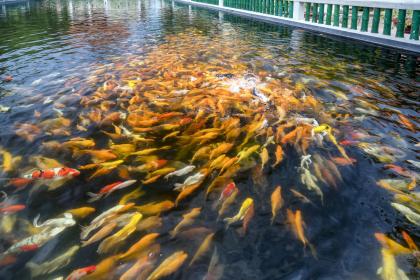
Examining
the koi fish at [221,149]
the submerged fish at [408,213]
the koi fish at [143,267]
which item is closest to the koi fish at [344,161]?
the submerged fish at [408,213]

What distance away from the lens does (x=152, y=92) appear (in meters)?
7.06

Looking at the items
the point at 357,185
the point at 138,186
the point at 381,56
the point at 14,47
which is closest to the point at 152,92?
the point at 138,186

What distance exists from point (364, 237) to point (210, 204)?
164 centimetres

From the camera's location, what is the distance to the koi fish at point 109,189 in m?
3.78

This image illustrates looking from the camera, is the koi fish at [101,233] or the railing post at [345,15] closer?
the koi fish at [101,233]

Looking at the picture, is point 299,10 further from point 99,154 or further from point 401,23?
point 99,154

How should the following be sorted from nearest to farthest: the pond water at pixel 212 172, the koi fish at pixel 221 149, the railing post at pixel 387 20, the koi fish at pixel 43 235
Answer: the pond water at pixel 212 172, the koi fish at pixel 43 235, the koi fish at pixel 221 149, the railing post at pixel 387 20

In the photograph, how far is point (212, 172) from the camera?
420 cm

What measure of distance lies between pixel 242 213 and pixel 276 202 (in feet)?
1.50

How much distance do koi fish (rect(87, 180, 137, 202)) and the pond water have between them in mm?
14

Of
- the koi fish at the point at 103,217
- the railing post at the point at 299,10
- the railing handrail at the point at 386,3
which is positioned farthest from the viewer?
the railing post at the point at 299,10

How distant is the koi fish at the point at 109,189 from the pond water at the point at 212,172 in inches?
0.5

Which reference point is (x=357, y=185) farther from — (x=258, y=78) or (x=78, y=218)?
(x=258, y=78)

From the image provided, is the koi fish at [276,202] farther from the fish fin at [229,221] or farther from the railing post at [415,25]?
the railing post at [415,25]
